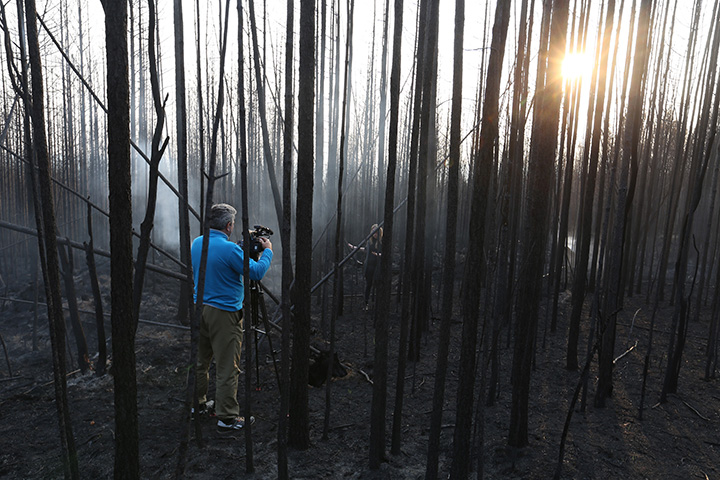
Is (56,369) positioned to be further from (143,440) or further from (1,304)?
(1,304)

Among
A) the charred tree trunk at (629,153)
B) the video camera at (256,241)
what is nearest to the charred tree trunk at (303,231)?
the video camera at (256,241)

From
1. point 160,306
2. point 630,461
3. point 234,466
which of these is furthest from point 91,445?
point 160,306

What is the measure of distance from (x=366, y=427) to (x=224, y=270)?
1415 millimetres

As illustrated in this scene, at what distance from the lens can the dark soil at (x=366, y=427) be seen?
7.48ft

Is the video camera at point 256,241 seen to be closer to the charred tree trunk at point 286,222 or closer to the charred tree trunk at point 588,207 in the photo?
the charred tree trunk at point 286,222

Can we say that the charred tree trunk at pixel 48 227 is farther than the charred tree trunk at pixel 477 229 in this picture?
No

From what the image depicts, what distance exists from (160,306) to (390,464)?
535 cm

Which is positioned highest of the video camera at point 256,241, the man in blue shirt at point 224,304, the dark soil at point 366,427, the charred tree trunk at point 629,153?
the charred tree trunk at point 629,153

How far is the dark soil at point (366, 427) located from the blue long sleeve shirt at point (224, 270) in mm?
869

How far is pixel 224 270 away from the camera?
9.18ft

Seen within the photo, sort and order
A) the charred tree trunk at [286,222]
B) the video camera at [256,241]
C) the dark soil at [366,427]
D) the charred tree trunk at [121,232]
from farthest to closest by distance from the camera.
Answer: the video camera at [256,241] → the dark soil at [366,427] → the charred tree trunk at [286,222] → the charred tree trunk at [121,232]

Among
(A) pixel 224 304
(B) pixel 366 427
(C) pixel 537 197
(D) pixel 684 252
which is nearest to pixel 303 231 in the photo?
(A) pixel 224 304

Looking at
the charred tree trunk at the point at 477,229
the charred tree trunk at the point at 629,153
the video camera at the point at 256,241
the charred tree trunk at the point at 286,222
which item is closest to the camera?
the charred tree trunk at the point at 477,229

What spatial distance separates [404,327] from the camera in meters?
2.10
